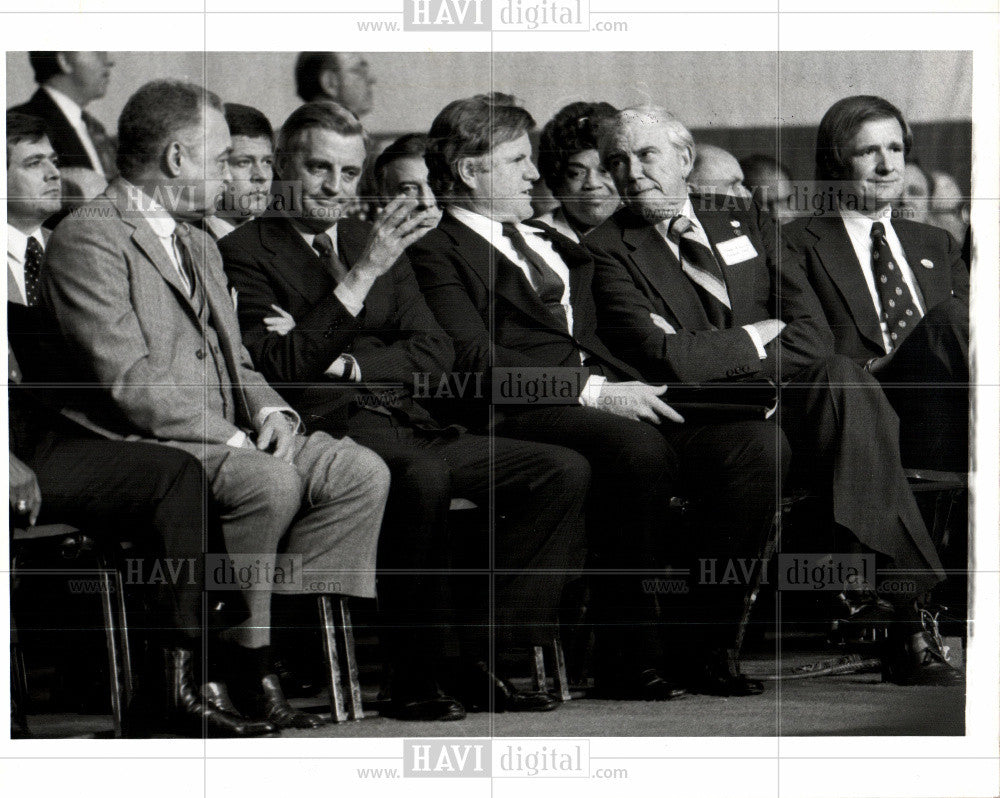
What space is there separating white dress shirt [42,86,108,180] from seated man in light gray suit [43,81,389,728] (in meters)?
0.08

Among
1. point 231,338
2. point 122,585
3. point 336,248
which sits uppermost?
point 336,248

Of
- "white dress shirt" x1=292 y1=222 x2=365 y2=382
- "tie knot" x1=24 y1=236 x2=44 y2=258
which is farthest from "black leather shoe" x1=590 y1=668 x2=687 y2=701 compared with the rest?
"tie knot" x1=24 y1=236 x2=44 y2=258

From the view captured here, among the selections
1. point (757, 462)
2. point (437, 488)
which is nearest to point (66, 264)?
point (437, 488)

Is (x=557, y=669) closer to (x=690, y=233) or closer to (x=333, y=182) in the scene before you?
(x=690, y=233)

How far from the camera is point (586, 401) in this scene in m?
5.14

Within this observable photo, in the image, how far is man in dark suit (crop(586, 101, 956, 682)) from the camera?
17.0ft

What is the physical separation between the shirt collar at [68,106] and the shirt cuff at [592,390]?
1967mm

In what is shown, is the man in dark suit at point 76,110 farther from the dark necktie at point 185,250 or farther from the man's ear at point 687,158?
the man's ear at point 687,158

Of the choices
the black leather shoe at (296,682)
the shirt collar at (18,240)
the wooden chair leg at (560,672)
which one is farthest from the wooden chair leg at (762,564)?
the shirt collar at (18,240)

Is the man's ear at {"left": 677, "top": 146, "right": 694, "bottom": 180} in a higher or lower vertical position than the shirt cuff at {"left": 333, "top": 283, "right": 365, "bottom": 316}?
higher

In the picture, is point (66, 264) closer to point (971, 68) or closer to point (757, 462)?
point (757, 462)

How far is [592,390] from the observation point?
16.9 ft

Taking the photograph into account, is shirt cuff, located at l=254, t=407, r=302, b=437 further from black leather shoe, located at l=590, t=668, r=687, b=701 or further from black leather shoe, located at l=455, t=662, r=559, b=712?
black leather shoe, located at l=590, t=668, r=687, b=701

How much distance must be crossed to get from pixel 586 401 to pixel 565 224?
2.05 ft
